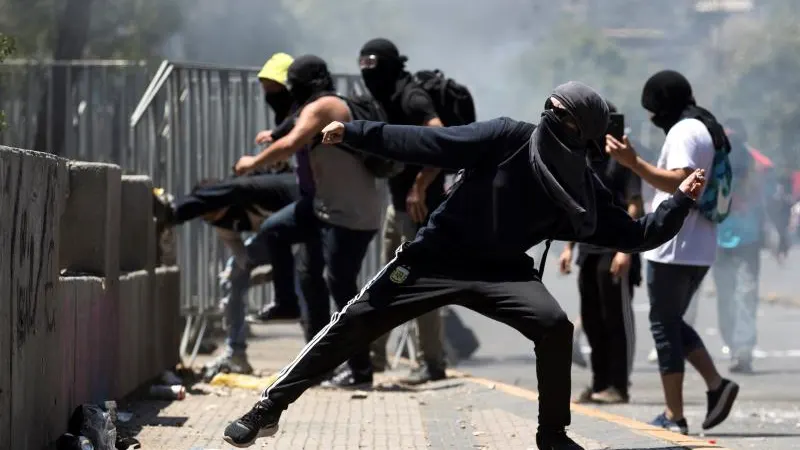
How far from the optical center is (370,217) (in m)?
8.64

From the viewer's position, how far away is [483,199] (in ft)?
19.4

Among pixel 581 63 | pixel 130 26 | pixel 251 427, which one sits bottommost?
pixel 251 427

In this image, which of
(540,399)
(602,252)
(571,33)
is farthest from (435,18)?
(540,399)

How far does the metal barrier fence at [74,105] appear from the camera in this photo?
11547mm

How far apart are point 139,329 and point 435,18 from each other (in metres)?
15.4

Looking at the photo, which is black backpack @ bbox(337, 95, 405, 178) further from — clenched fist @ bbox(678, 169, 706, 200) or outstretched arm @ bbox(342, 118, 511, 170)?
outstretched arm @ bbox(342, 118, 511, 170)

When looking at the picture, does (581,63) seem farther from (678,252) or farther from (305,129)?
(678,252)

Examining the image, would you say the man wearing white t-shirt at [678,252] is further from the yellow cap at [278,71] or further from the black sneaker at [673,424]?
the yellow cap at [278,71]

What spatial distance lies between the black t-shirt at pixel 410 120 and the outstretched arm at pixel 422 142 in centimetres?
261

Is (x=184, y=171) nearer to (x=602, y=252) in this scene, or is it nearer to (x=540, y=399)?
(x=602, y=252)

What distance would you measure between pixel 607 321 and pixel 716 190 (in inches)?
67.0

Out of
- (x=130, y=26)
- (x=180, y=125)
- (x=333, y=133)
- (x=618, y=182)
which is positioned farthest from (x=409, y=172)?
(x=130, y=26)

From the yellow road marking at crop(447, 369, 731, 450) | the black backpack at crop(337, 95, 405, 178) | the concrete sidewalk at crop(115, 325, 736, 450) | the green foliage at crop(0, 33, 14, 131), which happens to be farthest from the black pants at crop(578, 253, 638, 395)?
the green foliage at crop(0, 33, 14, 131)

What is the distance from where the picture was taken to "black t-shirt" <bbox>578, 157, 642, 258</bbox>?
29.3 ft
